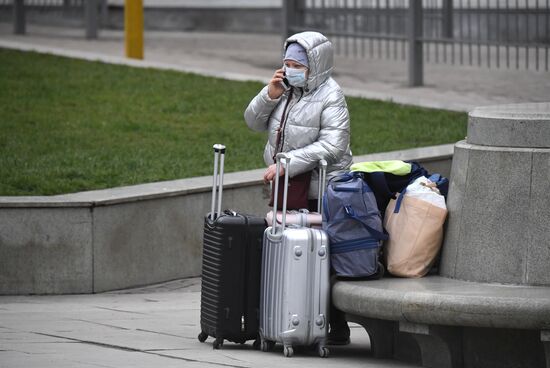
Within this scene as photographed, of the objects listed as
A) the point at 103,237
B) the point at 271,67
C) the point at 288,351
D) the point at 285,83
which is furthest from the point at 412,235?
the point at 271,67

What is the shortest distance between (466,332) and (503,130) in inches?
39.1

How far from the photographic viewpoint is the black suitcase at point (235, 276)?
24.0 feet

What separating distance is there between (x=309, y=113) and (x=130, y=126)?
5.89m

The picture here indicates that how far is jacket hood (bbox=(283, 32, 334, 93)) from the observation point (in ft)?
24.7

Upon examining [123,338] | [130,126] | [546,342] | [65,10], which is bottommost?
[123,338]

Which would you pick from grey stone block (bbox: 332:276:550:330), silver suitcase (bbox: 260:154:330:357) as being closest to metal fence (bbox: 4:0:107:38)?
silver suitcase (bbox: 260:154:330:357)

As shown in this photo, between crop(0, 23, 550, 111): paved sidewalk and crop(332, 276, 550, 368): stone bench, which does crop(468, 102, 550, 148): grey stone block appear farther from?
crop(0, 23, 550, 111): paved sidewalk

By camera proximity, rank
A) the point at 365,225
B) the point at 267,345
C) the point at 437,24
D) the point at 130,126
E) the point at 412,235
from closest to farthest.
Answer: the point at 365,225, the point at 412,235, the point at 267,345, the point at 130,126, the point at 437,24

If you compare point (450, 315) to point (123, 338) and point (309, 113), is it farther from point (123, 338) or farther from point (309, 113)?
point (123, 338)

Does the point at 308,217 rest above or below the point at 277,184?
below

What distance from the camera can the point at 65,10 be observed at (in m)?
24.4

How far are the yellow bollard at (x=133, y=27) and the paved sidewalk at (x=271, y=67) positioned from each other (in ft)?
0.90

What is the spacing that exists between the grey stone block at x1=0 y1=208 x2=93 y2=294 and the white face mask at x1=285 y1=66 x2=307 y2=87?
2.43 metres

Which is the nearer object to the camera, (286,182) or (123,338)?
(286,182)
